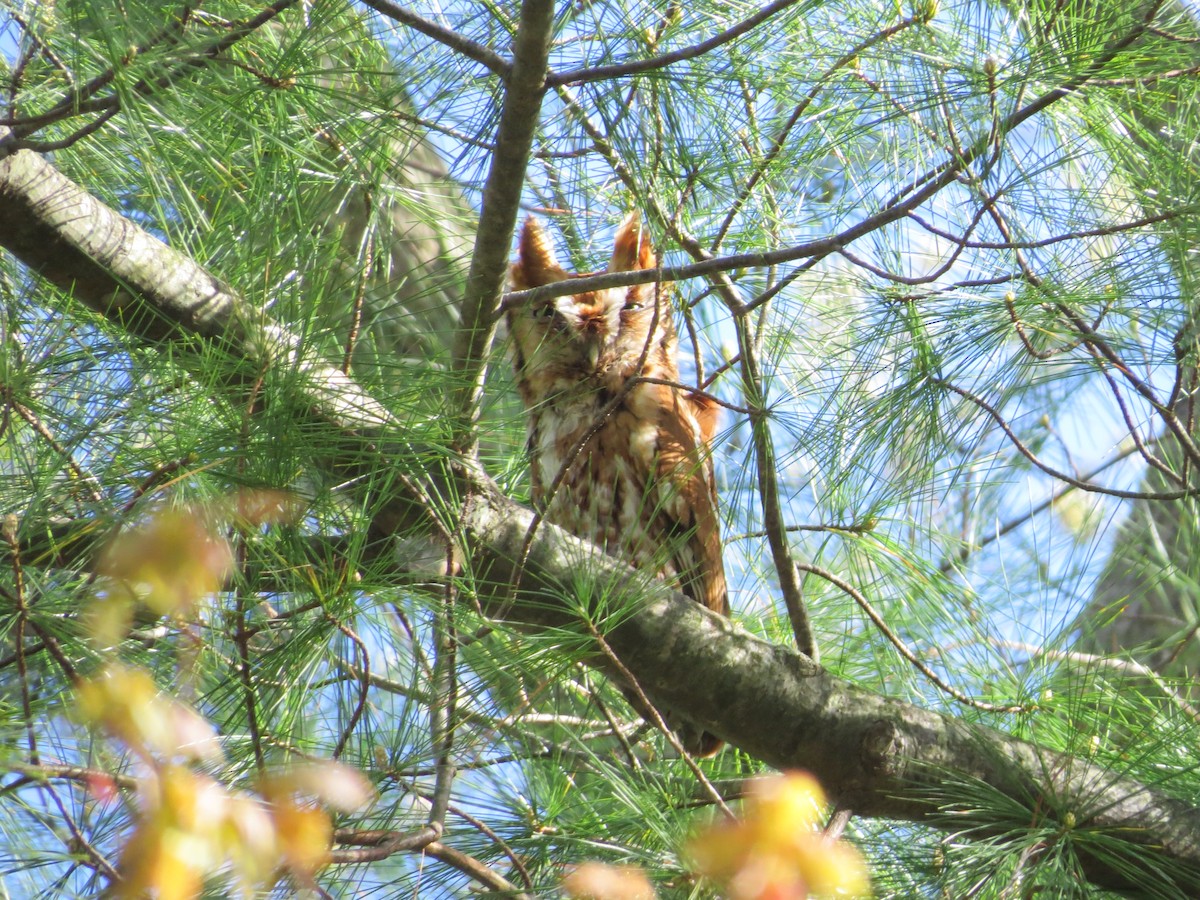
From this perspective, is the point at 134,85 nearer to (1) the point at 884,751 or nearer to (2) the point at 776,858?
(2) the point at 776,858

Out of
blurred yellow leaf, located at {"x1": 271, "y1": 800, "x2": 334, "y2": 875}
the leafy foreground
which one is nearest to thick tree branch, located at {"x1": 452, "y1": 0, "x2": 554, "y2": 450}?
the leafy foreground

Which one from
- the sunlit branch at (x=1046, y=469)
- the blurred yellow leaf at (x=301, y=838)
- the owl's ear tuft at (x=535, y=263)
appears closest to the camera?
the blurred yellow leaf at (x=301, y=838)

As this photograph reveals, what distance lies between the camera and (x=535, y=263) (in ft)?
8.91

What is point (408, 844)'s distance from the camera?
3.97 feet

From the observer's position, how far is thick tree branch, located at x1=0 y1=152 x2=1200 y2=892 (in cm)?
149

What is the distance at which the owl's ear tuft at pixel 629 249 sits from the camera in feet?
8.04

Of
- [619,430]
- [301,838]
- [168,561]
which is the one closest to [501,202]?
[168,561]

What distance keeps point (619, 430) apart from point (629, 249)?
39 centimetres

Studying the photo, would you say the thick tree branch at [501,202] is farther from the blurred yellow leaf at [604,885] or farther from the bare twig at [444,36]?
the blurred yellow leaf at [604,885]

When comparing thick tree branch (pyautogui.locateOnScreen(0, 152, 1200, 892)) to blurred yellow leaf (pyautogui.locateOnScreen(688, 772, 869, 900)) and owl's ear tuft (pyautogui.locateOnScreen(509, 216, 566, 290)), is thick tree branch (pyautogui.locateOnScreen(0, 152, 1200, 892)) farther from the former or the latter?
owl's ear tuft (pyautogui.locateOnScreen(509, 216, 566, 290))

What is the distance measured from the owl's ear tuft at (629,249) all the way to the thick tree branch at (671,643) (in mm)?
944

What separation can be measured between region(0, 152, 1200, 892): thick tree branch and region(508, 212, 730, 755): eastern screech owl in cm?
59

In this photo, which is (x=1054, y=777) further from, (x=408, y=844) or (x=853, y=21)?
(x=853, y=21)

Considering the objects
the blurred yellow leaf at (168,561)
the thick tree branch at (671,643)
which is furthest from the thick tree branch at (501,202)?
the blurred yellow leaf at (168,561)
